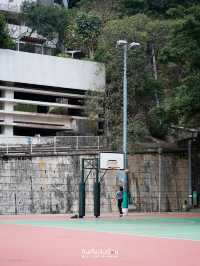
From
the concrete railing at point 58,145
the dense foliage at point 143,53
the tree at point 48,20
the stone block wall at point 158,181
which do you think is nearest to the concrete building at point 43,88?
the dense foliage at point 143,53

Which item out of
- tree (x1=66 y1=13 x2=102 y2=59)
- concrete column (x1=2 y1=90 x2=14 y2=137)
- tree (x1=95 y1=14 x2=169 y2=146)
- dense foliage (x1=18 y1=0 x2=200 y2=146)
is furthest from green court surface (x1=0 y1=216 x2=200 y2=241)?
tree (x1=66 y1=13 x2=102 y2=59)

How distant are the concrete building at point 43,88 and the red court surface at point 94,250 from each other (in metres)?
42.6

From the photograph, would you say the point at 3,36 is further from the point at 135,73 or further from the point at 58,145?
the point at 58,145

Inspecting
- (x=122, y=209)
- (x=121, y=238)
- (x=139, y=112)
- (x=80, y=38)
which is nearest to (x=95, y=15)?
(x=80, y=38)

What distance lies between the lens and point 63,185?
4528 centimetres

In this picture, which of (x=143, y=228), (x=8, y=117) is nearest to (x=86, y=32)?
(x=8, y=117)

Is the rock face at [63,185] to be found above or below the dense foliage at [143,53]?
below

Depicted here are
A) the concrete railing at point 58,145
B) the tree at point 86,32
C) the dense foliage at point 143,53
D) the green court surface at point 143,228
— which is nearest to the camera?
the green court surface at point 143,228

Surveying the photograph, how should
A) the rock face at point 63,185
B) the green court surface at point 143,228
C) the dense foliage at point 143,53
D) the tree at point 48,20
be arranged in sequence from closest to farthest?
1. the green court surface at point 143,228
2. the dense foliage at point 143,53
3. the rock face at point 63,185
4. the tree at point 48,20

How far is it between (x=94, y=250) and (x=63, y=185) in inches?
1262

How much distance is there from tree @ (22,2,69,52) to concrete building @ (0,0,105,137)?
1623 cm

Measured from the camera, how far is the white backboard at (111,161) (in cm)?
3309

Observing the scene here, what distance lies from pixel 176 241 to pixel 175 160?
31.5 meters

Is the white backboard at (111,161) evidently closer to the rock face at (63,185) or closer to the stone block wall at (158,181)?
the rock face at (63,185)
